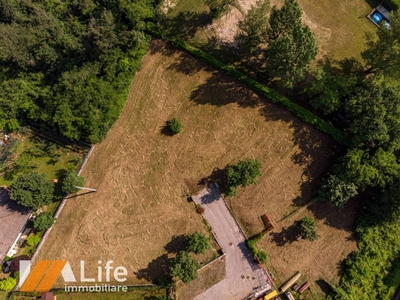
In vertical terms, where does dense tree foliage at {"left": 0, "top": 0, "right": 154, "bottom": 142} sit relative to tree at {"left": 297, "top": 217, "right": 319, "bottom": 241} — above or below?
above

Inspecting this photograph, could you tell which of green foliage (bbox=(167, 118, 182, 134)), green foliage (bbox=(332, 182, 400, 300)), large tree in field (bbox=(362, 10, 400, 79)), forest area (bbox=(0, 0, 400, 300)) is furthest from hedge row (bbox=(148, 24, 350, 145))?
green foliage (bbox=(167, 118, 182, 134))

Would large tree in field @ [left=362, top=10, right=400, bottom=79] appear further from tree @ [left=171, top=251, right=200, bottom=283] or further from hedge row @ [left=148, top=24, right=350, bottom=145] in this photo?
tree @ [left=171, top=251, right=200, bottom=283]

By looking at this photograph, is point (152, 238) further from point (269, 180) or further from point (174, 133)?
point (269, 180)

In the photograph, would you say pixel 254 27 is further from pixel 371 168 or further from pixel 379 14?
pixel 371 168

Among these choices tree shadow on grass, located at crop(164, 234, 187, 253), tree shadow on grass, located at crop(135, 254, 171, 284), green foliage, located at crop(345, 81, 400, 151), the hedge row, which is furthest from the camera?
the hedge row

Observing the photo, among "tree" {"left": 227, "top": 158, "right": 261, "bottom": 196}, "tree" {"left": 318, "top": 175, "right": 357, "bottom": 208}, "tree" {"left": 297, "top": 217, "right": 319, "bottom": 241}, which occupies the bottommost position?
"tree" {"left": 297, "top": 217, "right": 319, "bottom": 241}

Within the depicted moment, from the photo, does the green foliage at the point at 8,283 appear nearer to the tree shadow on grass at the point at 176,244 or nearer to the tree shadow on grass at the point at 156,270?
the tree shadow on grass at the point at 156,270

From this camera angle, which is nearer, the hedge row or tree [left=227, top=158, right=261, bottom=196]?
tree [left=227, top=158, right=261, bottom=196]

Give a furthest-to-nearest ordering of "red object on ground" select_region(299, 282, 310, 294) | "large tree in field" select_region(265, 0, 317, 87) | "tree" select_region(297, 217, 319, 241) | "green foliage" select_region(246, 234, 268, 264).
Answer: "green foliage" select_region(246, 234, 268, 264) → "red object on ground" select_region(299, 282, 310, 294) → "tree" select_region(297, 217, 319, 241) → "large tree in field" select_region(265, 0, 317, 87)
